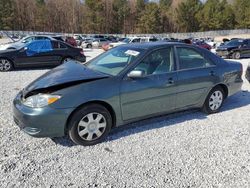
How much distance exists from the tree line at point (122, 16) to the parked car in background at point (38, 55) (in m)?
66.3

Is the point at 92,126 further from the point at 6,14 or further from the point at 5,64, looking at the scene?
Result: the point at 6,14

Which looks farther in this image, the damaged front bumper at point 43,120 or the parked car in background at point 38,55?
the parked car in background at point 38,55

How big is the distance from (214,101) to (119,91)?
2381 millimetres

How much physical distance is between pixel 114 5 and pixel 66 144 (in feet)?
273

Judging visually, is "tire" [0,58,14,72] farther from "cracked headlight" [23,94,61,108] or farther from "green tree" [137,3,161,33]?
"green tree" [137,3,161,33]

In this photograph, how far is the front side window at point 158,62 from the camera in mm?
4294

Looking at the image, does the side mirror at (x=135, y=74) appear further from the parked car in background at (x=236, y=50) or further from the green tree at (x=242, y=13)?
the green tree at (x=242, y=13)

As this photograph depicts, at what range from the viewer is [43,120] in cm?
348

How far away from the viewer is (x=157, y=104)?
4.39 m

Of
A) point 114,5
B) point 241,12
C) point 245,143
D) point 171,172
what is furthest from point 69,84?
point 241,12

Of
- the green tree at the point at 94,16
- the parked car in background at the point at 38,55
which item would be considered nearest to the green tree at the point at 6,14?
the green tree at the point at 94,16

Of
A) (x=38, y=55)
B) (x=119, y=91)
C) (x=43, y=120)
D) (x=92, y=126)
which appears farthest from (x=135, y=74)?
(x=38, y=55)

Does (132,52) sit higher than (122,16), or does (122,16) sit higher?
(122,16)

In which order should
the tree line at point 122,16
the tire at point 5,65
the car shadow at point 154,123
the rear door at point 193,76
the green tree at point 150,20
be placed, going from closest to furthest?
the car shadow at point 154,123 < the rear door at point 193,76 < the tire at point 5,65 < the tree line at point 122,16 < the green tree at point 150,20
